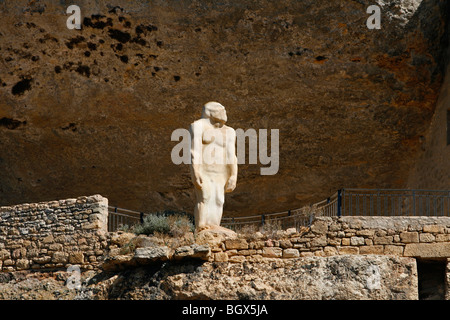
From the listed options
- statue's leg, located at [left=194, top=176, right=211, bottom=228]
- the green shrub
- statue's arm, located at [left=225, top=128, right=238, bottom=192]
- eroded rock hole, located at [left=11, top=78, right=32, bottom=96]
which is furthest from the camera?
eroded rock hole, located at [left=11, top=78, right=32, bottom=96]

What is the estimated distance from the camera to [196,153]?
45.2 ft

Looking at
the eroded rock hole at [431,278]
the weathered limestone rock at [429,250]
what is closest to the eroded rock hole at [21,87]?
the weathered limestone rock at [429,250]

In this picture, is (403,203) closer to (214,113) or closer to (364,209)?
(364,209)

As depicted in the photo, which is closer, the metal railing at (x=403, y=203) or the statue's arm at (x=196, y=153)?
the statue's arm at (x=196, y=153)

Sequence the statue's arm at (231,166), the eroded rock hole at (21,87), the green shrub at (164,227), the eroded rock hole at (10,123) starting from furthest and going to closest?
the eroded rock hole at (10,123) → the eroded rock hole at (21,87) → the statue's arm at (231,166) → the green shrub at (164,227)

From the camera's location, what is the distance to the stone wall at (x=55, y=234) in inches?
556

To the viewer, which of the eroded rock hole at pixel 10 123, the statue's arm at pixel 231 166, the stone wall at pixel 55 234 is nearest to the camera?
the statue's arm at pixel 231 166

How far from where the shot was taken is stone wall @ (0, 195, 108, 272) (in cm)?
1412

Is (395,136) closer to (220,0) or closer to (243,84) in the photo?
(243,84)

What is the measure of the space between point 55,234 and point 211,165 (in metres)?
2.82

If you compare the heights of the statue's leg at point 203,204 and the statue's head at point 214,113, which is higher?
the statue's head at point 214,113

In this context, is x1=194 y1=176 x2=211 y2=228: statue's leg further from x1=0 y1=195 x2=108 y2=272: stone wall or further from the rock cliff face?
the rock cliff face

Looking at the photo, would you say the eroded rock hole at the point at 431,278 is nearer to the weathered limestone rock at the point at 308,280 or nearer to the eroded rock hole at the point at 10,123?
the weathered limestone rock at the point at 308,280

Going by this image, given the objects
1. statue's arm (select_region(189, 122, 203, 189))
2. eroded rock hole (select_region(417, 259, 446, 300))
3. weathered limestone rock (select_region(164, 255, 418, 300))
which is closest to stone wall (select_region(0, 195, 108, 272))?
statue's arm (select_region(189, 122, 203, 189))
